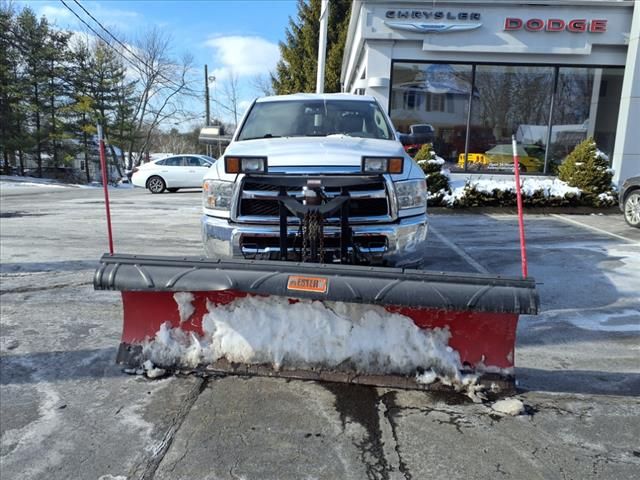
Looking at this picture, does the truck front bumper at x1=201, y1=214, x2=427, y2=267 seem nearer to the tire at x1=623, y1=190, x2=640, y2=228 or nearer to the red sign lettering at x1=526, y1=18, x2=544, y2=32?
the tire at x1=623, y1=190, x2=640, y2=228

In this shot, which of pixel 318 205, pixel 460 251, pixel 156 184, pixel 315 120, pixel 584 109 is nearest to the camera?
pixel 318 205

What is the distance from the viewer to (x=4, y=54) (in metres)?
31.7

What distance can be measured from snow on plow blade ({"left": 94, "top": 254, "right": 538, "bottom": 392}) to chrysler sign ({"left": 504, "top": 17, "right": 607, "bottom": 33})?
1235cm

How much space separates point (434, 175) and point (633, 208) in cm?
412

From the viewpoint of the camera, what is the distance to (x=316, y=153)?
374cm

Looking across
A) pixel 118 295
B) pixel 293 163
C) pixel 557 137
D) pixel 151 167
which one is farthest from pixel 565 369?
pixel 151 167

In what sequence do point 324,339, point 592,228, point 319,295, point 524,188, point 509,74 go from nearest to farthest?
point 319,295
point 324,339
point 592,228
point 524,188
point 509,74

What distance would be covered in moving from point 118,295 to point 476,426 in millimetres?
3957

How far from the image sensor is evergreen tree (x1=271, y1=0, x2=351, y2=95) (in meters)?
29.2

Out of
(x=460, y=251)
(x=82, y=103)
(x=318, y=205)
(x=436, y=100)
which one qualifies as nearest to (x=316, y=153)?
(x=318, y=205)

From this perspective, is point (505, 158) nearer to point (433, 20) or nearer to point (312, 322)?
point (433, 20)

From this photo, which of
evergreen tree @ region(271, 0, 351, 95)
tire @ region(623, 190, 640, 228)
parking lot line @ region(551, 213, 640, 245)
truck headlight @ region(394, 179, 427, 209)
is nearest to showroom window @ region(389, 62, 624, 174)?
parking lot line @ region(551, 213, 640, 245)

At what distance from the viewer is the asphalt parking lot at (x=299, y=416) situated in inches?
97.5

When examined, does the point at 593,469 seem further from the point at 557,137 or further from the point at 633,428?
the point at 557,137
